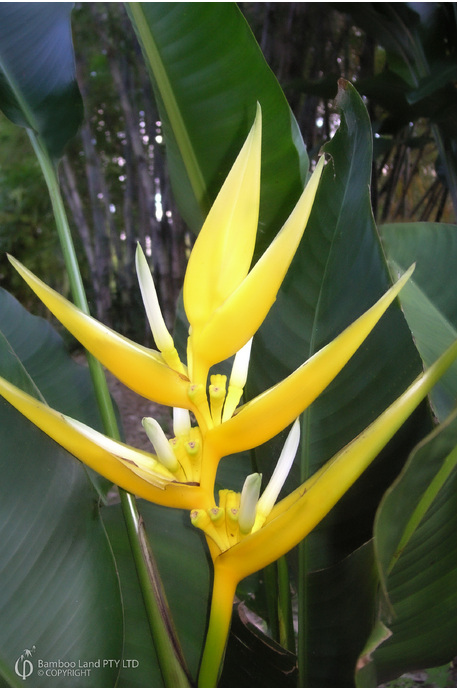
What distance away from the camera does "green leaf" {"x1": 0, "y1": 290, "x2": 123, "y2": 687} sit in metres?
0.32

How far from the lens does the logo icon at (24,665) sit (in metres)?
0.32

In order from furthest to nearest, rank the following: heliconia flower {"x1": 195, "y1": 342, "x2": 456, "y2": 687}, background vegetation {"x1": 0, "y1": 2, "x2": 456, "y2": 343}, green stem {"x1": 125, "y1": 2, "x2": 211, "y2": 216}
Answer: background vegetation {"x1": 0, "y1": 2, "x2": 456, "y2": 343}
green stem {"x1": 125, "y1": 2, "x2": 211, "y2": 216}
heliconia flower {"x1": 195, "y1": 342, "x2": 456, "y2": 687}

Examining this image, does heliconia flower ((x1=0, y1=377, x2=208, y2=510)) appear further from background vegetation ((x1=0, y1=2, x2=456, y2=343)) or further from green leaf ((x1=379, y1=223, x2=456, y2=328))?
background vegetation ((x1=0, y1=2, x2=456, y2=343))

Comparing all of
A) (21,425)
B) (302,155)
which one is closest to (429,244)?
(302,155)

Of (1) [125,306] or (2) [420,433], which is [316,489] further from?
(1) [125,306]

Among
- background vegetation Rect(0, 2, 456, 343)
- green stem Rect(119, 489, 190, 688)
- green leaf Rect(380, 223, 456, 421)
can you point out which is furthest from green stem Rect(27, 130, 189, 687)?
background vegetation Rect(0, 2, 456, 343)

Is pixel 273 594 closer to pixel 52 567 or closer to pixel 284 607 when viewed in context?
pixel 284 607

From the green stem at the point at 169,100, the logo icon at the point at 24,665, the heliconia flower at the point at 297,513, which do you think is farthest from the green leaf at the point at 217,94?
the logo icon at the point at 24,665

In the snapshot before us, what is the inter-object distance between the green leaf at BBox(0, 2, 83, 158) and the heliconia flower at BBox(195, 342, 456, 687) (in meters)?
0.37

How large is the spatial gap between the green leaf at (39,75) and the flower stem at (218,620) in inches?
15.5

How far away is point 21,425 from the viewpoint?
12.8 inches

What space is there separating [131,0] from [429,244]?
341 millimetres

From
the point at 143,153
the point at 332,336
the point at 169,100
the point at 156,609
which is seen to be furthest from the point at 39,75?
the point at 143,153

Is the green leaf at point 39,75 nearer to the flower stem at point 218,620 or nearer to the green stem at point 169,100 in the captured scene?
the green stem at point 169,100
